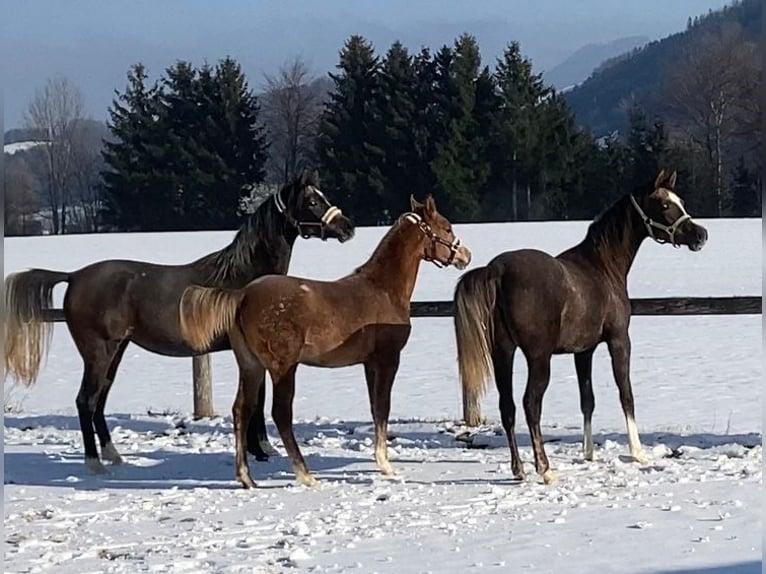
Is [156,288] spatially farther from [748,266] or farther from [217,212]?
[217,212]

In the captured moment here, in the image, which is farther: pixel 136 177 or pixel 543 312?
pixel 136 177

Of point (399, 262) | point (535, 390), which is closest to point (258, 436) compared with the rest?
point (399, 262)

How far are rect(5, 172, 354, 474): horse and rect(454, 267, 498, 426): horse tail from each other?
142 centimetres

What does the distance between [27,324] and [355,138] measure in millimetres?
33408

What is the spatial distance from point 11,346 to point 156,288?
3.20ft

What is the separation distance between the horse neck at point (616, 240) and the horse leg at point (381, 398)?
4.90 feet

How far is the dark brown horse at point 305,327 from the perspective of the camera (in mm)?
6227

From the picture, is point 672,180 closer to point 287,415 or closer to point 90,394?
point 287,415

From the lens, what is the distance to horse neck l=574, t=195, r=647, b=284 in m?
6.84

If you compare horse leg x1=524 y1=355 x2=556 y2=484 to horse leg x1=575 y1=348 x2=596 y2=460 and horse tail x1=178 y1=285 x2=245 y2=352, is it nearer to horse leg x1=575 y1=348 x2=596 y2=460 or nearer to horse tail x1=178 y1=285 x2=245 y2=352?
horse leg x1=575 y1=348 x2=596 y2=460

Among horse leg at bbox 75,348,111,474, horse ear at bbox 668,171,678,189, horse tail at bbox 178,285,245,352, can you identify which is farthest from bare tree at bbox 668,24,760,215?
horse leg at bbox 75,348,111,474

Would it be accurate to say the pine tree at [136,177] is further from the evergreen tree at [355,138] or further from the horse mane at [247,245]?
the horse mane at [247,245]

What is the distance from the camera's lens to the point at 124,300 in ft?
22.8

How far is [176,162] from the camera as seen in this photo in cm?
3844
